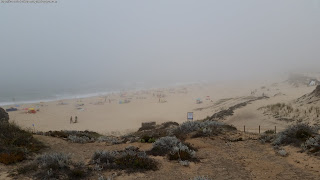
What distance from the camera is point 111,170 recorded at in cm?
678

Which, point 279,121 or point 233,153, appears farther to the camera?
point 279,121

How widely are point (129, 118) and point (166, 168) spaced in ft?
81.3

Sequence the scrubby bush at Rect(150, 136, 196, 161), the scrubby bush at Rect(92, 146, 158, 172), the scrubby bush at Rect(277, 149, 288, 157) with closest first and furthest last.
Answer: the scrubby bush at Rect(92, 146, 158, 172) < the scrubby bush at Rect(150, 136, 196, 161) < the scrubby bush at Rect(277, 149, 288, 157)

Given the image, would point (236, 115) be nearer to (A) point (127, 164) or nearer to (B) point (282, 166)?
(B) point (282, 166)

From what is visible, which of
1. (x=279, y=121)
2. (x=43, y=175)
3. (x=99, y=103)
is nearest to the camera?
(x=43, y=175)

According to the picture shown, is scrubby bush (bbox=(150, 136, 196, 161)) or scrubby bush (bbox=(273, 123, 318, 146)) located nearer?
scrubby bush (bbox=(150, 136, 196, 161))

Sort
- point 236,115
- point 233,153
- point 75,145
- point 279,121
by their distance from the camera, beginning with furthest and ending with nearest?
1. point 236,115
2. point 279,121
3. point 75,145
4. point 233,153

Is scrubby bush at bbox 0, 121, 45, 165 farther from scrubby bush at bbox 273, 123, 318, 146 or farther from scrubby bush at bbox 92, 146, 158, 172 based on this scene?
scrubby bush at bbox 273, 123, 318, 146

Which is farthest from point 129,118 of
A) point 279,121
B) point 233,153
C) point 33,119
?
point 233,153

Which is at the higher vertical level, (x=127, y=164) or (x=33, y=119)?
(x=127, y=164)

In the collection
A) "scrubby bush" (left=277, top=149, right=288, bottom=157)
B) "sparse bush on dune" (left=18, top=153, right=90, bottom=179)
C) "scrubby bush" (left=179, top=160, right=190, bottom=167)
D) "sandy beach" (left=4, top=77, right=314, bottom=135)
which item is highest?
"sparse bush on dune" (left=18, top=153, right=90, bottom=179)

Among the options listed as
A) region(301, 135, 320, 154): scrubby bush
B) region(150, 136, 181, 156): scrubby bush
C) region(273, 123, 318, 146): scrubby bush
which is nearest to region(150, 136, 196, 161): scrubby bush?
region(150, 136, 181, 156): scrubby bush

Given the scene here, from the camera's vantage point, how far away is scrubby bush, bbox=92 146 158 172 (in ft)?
22.8

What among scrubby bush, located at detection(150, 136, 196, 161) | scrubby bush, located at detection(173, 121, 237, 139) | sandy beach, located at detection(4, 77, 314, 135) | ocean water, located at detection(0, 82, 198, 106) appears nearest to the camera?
scrubby bush, located at detection(150, 136, 196, 161)
